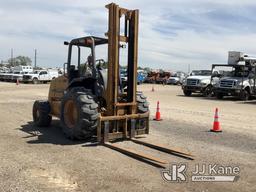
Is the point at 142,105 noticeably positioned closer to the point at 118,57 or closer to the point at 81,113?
the point at 118,57

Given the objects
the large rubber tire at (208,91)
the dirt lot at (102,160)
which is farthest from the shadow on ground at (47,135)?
the large rubber tire at (208,91)

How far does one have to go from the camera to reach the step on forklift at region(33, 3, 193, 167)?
9227mm

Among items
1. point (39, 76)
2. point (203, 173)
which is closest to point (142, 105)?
point (203, 173)

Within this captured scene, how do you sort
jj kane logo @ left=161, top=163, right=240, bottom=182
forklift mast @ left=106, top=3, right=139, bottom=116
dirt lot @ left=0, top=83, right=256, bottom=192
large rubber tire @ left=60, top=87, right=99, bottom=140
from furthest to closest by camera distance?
1. forklift mast @ left=106, top=3, right=139, bottom=116
2. large rubber tire @ left=60, top=87, right=99, bottom=140
3. jj kane logo @ left=161, top=163, right=240, bottom=182
4. dirt lot @ left=0, top=83, right=256, bottom=192

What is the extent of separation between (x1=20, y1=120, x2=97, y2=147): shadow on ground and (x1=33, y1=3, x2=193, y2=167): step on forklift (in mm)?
190

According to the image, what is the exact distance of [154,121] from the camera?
14.1 m

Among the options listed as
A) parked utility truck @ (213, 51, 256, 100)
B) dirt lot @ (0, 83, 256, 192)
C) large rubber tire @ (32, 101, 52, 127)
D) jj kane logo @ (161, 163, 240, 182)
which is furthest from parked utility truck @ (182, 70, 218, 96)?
jj kane logo @ (161, 163, 240, 182)

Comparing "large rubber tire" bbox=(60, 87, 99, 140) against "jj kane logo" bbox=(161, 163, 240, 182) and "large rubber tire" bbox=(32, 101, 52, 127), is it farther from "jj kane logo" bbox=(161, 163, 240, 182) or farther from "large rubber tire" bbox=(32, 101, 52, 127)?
"jj kane logo" bbox=(161, 163, 240, 182)

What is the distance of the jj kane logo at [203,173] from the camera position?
6812 millimetres

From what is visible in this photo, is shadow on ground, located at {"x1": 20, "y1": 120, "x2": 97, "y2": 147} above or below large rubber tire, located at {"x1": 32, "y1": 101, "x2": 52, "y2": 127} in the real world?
below

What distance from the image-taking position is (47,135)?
10.5 meters

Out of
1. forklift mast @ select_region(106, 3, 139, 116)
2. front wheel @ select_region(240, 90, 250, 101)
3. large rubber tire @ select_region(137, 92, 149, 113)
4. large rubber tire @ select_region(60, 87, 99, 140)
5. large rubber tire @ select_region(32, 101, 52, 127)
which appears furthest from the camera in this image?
front wheel @ select_region(240, 90, 250, 101)

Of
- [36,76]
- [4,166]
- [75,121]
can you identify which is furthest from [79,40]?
[36,76]

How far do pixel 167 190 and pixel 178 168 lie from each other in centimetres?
128
